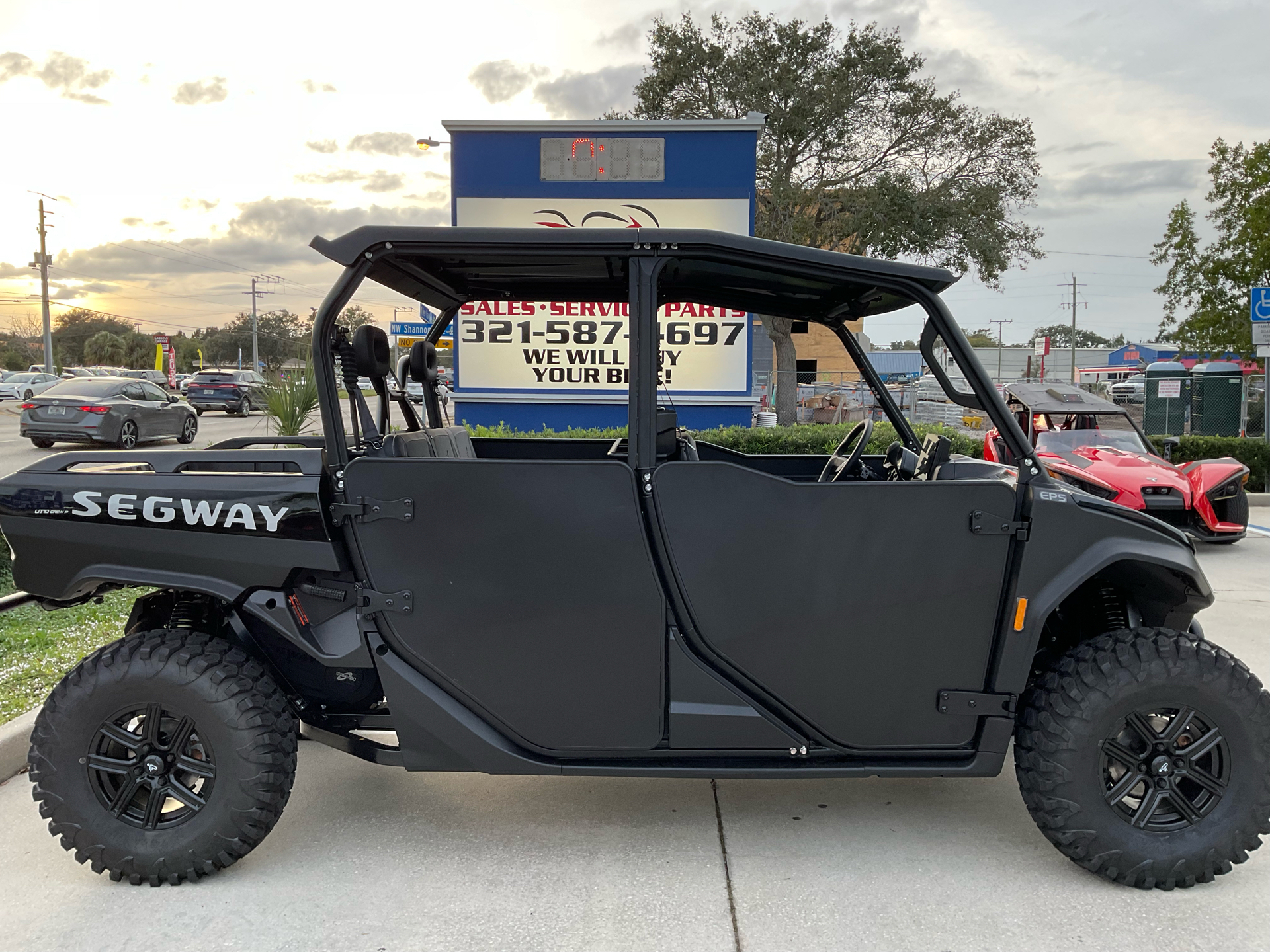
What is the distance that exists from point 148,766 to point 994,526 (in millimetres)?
2700

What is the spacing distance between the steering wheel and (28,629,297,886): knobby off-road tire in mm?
2341

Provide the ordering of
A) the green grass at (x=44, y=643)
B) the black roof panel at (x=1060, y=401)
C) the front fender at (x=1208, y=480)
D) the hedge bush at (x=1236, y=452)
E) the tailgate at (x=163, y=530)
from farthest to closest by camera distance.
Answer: the hedge bush at (x=1236, y=452) → the black roof panel at (x=1060, y=401) → the front fender at (x=1208, y=480) → the green grass at (x=44, y=643) → the tailgate at (x=163, y=530)

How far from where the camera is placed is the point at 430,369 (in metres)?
3.59

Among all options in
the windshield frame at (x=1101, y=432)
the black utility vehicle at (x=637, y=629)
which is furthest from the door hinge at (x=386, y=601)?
the windshield frame at (x=1101, y=432)

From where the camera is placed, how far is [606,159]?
12109mm

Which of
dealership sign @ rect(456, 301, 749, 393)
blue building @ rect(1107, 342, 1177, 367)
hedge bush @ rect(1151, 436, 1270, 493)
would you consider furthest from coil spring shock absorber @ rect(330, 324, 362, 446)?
blue building @ rect(1107, 342, 1177, 367)

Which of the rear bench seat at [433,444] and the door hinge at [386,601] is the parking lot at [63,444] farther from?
the door hinge at [386,601]

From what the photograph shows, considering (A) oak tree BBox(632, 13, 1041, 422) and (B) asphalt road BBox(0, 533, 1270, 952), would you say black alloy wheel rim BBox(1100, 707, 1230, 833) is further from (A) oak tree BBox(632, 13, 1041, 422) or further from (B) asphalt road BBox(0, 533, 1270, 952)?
(A) oak tree BBox(632, 13, 1041, 422)

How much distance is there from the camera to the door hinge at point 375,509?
2.70 m

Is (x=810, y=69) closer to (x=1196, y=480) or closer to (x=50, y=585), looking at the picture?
(x=1196, y=480)

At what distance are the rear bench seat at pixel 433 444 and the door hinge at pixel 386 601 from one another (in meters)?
0.48

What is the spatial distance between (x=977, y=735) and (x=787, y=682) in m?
0.64

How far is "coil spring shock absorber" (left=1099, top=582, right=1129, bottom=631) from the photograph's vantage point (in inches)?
118

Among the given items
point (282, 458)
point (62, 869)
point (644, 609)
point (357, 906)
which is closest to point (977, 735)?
point (644, 609)
